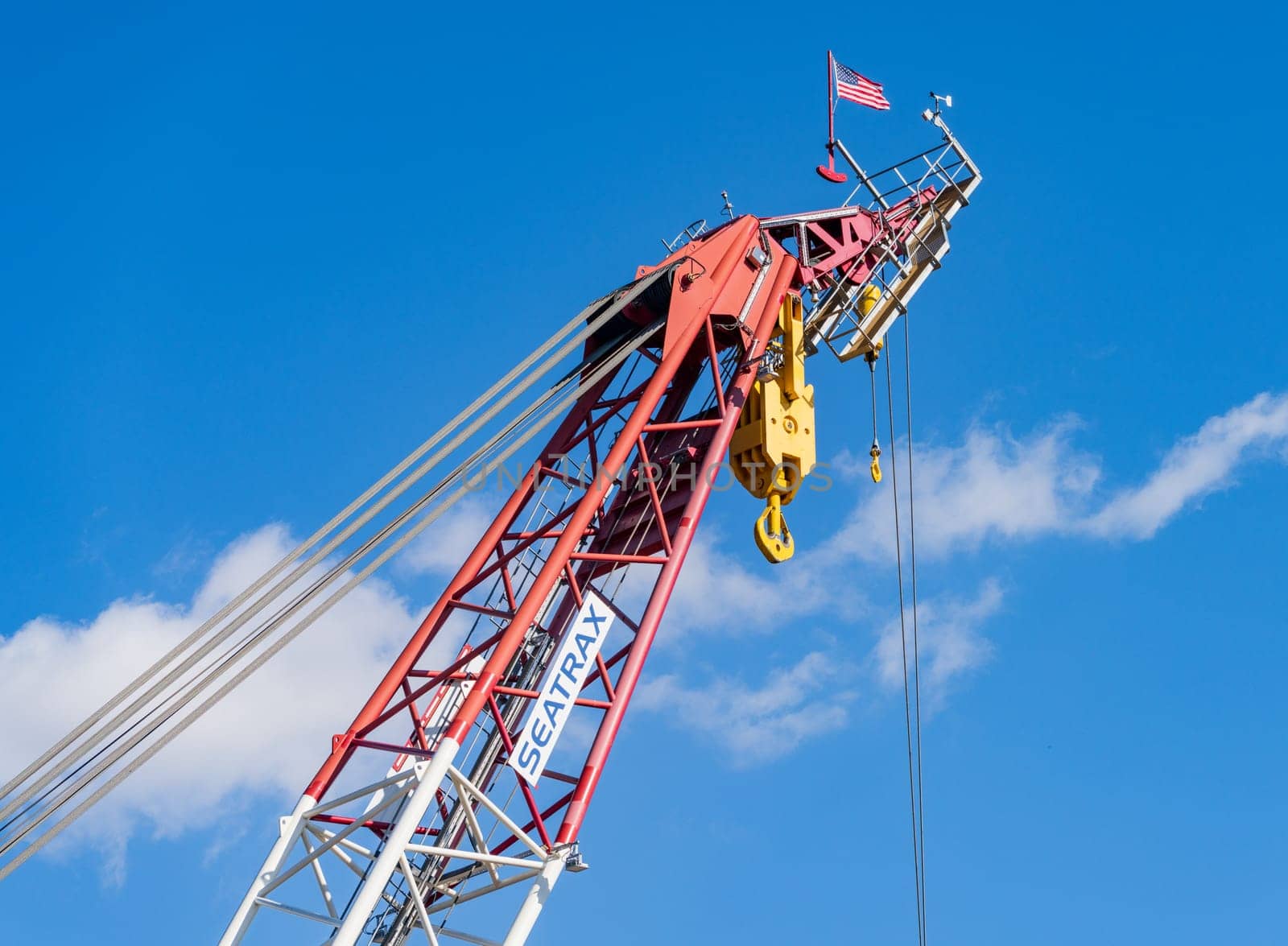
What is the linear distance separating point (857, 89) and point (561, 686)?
1353cm

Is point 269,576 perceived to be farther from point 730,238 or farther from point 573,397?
point 730,238

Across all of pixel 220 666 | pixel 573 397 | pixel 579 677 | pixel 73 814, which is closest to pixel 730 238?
pixel 573 397

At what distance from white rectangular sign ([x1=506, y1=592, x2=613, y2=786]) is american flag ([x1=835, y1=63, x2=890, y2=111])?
11.6 m

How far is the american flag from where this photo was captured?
28.3 metres

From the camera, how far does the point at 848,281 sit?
90.0 feet

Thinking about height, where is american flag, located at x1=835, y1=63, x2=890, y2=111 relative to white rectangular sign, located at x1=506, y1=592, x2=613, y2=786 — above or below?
above

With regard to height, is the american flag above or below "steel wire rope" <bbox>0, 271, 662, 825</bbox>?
above

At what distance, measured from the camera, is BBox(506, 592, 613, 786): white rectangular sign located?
68.7ft

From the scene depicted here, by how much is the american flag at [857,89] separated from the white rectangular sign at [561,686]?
38.1ft

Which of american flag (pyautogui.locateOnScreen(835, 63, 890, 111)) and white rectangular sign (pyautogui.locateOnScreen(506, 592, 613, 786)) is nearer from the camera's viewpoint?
white rectangular sign (pyautogui.locateOnScreen(506, 592, 613, 786))

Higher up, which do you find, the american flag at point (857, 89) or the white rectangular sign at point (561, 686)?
the american flag at point (857, 89)

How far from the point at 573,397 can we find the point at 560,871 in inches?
298

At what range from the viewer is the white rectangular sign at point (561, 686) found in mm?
20938

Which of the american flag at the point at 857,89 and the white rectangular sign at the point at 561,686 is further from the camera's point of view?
the american flag at the point at 857,89
